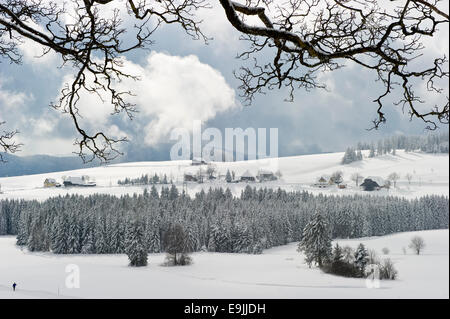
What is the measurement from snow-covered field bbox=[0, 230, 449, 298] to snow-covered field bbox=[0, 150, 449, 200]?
53.6ft

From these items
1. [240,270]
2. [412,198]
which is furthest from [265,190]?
[240,270]

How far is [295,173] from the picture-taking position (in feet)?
283

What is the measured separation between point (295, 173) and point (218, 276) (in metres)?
58.1

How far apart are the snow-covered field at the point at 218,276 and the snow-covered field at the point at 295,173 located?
16.3m

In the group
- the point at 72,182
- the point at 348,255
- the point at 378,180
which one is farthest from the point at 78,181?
the point at 378,180

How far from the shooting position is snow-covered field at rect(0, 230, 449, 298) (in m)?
21.8

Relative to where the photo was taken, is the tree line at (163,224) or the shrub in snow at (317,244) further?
the tree line at (163,224)

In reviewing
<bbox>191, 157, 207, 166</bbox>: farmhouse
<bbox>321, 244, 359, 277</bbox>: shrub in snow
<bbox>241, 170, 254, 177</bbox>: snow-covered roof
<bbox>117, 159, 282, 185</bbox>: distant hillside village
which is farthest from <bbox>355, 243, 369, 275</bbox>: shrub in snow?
<bbox>241, 170, 254, 177</bbox>: snow-covered roof

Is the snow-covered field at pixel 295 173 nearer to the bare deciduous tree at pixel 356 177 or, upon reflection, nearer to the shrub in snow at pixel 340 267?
the bare deciduous tree at pixel 356 177

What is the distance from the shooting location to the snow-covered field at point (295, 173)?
59.5 meters

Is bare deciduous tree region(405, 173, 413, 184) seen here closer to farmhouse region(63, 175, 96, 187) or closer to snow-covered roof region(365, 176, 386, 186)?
snow-covered roof region(365, 176, 386, 186)

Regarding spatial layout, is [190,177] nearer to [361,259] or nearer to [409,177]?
[409,177]

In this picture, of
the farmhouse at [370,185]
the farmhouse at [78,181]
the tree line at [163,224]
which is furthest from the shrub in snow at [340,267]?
the farmhouse at [78,181]
